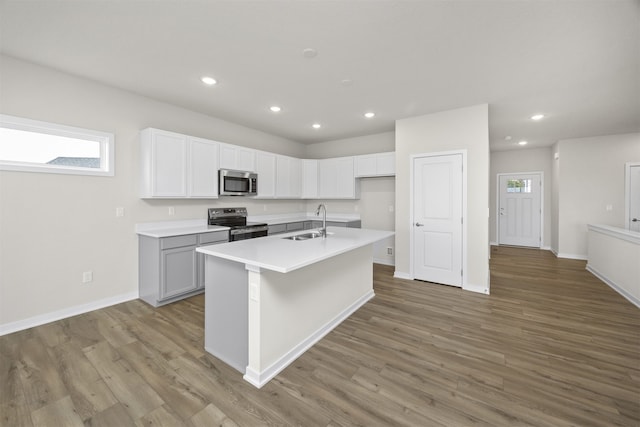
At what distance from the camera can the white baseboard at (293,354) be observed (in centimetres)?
192

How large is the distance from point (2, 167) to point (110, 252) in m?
1.28

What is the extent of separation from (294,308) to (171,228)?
8.29 ft

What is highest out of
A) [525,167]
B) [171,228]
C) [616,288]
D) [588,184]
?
[525,167]

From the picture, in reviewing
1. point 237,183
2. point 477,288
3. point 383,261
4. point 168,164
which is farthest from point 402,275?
point 168,164

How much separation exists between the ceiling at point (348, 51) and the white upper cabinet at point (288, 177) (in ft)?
5.02

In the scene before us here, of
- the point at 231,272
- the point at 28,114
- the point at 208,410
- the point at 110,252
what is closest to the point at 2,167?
the point at 28,114

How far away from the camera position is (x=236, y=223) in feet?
15.3

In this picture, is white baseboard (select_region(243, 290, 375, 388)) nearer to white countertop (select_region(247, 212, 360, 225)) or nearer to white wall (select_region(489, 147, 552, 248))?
white countertop (select_region(247, 212, 360, 225))

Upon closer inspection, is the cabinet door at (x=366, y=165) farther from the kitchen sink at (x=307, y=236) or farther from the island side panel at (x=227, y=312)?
the island side panel at (x=227, y=312)

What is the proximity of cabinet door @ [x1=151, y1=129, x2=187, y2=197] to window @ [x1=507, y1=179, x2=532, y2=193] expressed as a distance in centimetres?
799

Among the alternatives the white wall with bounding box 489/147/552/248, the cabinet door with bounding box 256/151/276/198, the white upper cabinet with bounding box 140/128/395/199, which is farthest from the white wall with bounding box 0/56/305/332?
the white wall with bounding box 489/147/552/248

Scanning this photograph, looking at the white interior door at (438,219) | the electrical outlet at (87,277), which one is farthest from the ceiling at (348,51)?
the electrical outlet at (87,277)

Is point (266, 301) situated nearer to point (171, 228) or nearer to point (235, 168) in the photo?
point (171, 228)

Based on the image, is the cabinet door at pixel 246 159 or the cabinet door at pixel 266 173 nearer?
the cabinet door at pixel 246 159
